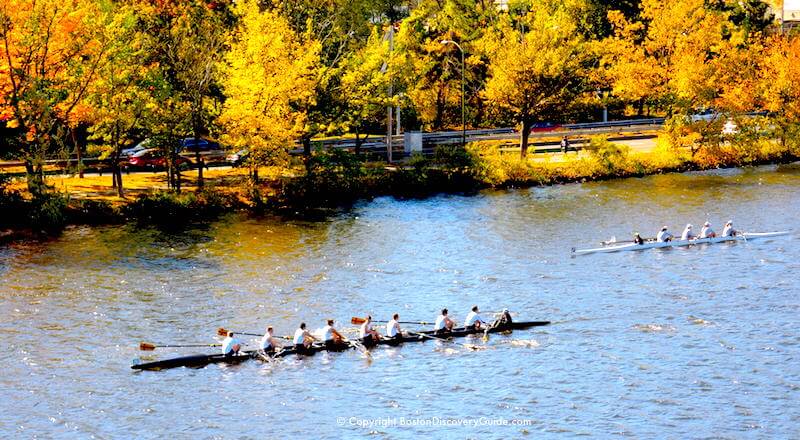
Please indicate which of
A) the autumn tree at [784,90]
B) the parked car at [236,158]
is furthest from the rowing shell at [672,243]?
the autumn tree at [784,90]

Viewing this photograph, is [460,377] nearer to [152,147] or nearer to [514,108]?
[152,147]

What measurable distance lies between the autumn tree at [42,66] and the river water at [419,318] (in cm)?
848

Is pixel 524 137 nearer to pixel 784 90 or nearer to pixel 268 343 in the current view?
pixel 784 90

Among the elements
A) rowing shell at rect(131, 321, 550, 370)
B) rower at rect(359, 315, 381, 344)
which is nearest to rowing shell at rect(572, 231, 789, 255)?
rowing shell at rect(131, 321, 550, 370)

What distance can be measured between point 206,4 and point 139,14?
44.0ft

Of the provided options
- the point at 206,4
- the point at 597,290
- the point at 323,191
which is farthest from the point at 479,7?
the point at 597,290

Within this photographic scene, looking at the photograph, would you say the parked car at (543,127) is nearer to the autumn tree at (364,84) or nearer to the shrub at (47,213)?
the autumn tree at (364,84)

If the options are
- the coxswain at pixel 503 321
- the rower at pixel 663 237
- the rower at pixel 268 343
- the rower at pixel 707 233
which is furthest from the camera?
the rower at pixel 707 233

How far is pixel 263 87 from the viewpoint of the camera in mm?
80875

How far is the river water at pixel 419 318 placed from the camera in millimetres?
41844

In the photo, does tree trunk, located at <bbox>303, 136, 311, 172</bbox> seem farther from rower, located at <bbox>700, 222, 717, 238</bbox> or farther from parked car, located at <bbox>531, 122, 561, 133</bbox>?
parked car, located at <bbox>531, 122, 561, 133</bbox>

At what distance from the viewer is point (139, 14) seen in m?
83.7

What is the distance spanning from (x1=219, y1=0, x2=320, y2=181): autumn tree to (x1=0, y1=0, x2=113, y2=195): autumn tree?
10.0 m

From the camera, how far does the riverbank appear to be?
75125 mm
